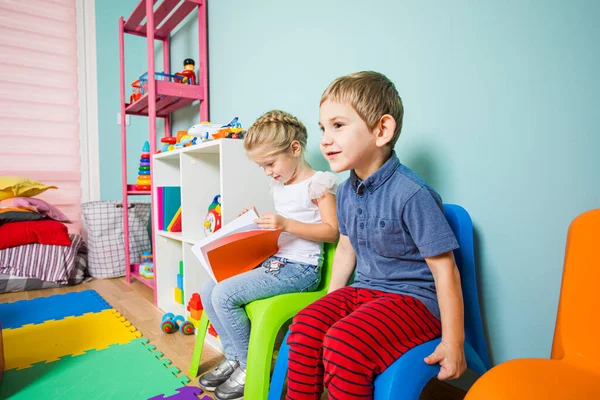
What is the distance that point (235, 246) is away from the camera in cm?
104

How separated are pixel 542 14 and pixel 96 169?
9.43 feet

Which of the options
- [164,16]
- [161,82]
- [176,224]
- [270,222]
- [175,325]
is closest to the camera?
[270,222]

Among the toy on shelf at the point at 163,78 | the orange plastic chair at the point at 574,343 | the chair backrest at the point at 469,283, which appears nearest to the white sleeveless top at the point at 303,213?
the chair backrest at the point at 469,283

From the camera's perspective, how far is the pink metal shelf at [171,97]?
1867 millimetres

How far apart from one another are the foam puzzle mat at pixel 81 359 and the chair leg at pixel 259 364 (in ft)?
0.76

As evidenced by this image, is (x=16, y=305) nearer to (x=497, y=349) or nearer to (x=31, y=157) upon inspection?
(x=31, y=157)

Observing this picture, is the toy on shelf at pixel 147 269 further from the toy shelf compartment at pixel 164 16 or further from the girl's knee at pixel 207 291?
the toy shelf compartment at pixel 164 16

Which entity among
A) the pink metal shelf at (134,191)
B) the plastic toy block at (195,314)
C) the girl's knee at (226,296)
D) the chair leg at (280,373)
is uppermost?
the pink metal shelf at (134,191)

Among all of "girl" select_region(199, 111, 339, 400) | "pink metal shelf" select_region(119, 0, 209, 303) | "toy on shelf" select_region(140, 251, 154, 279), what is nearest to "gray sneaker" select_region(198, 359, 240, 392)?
"girl" select_region(199, 111, 339, 400)

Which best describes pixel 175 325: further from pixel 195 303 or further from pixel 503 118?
pixel 503 118

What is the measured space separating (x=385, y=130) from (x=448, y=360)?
448 mm

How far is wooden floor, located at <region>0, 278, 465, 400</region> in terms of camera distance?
1035 mm

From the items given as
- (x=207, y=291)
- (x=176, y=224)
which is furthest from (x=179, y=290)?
(x=207, y=291)

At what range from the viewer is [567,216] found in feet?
2.47
